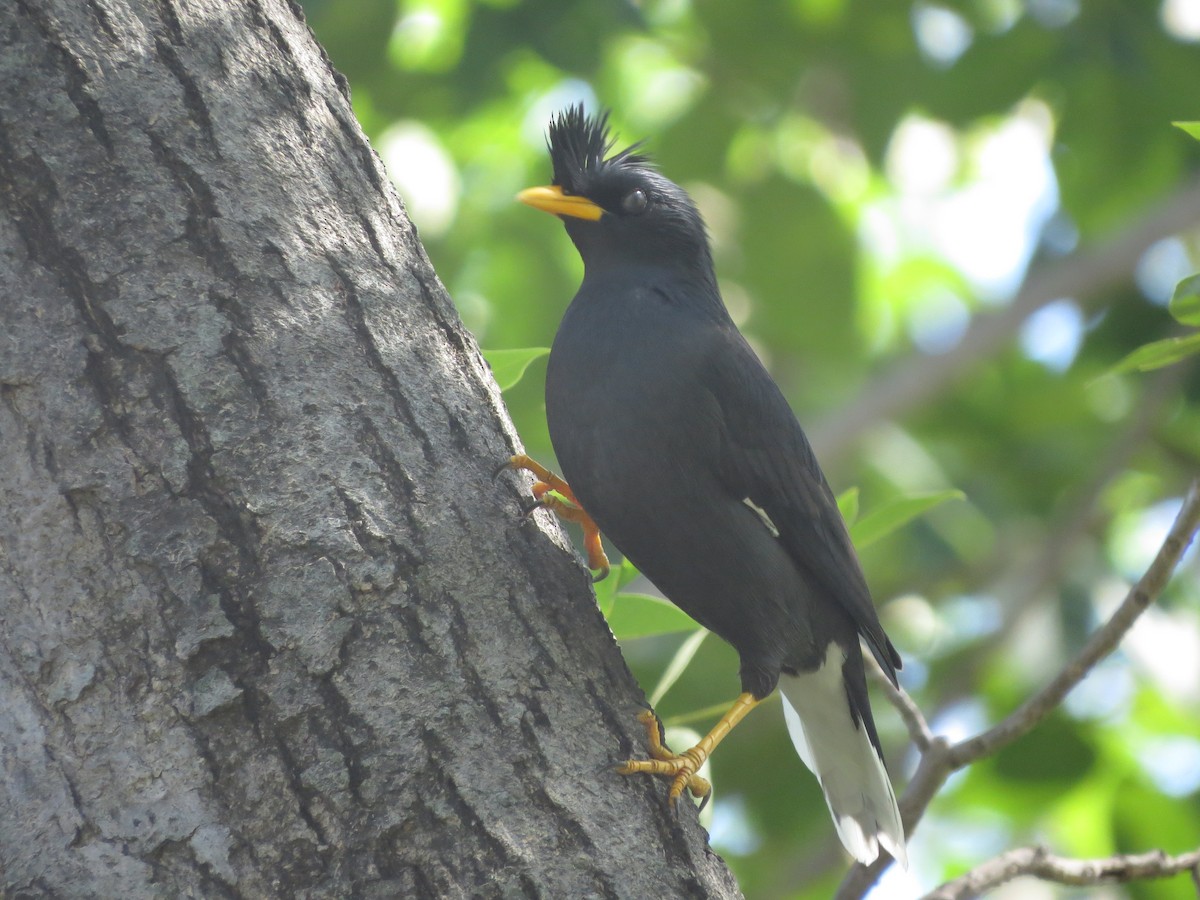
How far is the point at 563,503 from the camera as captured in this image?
8.77ft

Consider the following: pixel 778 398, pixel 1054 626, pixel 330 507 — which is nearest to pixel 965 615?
pixel 1054 626

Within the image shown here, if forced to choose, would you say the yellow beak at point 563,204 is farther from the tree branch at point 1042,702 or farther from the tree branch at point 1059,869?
the tree branch at point 1059,869

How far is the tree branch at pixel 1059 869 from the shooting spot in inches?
93.8

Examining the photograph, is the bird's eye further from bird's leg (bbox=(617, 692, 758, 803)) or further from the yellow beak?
bird's leg (bbox=(617, 692, 758, 803))

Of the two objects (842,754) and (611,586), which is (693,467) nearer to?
(611,586)

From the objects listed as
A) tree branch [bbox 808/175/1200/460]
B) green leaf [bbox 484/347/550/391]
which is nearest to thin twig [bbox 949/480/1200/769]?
green leaf [bbox 484/347/550/391]

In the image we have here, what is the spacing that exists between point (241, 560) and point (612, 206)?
6.32 ft

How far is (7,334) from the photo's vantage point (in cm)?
177

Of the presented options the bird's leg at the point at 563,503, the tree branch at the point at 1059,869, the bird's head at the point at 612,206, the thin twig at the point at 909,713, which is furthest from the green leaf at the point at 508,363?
the tree branch at the point at 1059,869

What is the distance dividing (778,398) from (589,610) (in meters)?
1.11

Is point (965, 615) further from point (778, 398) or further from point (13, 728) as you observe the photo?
point (13, 728)

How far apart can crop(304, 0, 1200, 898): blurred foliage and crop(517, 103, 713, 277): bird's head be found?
1470mm

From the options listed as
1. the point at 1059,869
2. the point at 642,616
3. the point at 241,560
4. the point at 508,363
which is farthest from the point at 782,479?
the point at 241,560

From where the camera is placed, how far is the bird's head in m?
3.36
